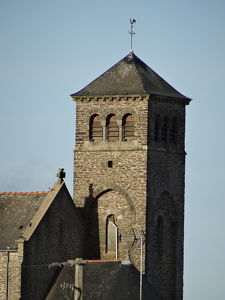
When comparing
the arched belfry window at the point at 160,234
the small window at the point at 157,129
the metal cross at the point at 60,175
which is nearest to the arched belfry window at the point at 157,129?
the small window at the point at 157,129

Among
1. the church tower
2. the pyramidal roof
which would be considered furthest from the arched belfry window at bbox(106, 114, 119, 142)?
the pyramidal roof

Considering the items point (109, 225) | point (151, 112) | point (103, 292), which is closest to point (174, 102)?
point (151, 112)

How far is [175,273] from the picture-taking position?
81.6 meters

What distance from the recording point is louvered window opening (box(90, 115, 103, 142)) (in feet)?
264

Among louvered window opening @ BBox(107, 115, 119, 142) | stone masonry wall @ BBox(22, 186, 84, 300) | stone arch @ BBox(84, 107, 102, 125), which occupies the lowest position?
stone masonry wall @ BBox(22, 186, 84, 300)

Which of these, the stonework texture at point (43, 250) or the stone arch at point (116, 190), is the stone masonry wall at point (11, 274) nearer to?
the stonework texture at point (43, 250)

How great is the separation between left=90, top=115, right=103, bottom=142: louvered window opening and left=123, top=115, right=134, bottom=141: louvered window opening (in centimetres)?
145

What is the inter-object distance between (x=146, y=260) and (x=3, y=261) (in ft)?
28.5

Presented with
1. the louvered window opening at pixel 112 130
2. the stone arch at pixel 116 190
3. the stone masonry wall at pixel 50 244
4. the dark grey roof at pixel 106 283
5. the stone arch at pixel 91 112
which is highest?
the stone arch at pixel 91 112

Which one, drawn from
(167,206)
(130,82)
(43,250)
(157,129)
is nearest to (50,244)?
(43,250)

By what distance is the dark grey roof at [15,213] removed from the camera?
73875 millimetres

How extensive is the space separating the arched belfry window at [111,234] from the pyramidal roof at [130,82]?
645 centimetres

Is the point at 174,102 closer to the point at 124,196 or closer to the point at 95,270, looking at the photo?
the point at 124,196

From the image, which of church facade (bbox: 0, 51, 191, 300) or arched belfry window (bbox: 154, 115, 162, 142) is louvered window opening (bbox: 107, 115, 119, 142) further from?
arched belfry window (bbox: 154, 115, 162, 142)
